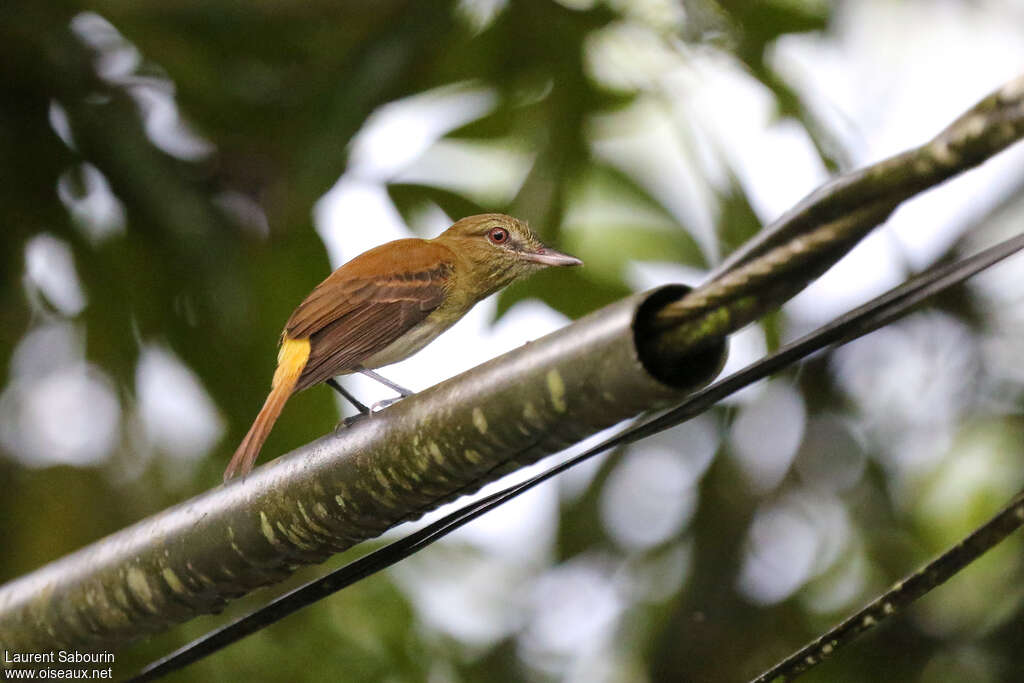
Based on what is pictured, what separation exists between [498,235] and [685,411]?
2.49 metres

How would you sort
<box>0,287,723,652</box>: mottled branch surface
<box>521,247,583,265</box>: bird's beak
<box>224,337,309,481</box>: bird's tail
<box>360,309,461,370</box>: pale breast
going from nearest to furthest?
<box>0,287,723,652</box>: mottled branch surface → <box>224,337,309,481</box>: bird's tail → <box>360,309,461,370</box>: pale breast → <box>521,247,583,265</box>: bird's beak

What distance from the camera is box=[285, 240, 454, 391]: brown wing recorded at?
318 cm

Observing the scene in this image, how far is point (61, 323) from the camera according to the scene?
5.62 m

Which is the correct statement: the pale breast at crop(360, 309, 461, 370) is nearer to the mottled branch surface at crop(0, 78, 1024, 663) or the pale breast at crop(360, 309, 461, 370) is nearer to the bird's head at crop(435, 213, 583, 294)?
the bird's head at crop(435, 213, 583, 294)

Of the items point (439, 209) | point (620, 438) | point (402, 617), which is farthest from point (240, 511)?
point (402, 617)

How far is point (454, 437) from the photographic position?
188cm

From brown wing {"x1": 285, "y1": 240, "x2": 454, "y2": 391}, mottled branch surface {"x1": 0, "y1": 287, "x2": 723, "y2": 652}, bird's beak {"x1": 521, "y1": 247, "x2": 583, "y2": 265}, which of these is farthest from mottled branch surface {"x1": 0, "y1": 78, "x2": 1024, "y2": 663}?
bird's beak {"x1": 521, "y1": 247, "x2": 583, "y2": 265}

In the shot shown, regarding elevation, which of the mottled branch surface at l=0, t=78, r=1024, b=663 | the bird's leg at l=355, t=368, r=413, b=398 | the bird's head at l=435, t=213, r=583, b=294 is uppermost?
the bird's head at l=435, t=213, r=583, b=294

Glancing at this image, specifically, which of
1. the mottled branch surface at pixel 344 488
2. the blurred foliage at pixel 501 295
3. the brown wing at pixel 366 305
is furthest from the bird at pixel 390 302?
the blurred foliage at pixel 501 295

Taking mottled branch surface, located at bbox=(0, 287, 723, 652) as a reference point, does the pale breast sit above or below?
above

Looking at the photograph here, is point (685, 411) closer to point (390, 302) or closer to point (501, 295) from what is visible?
point (390, 302)

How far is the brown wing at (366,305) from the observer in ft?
10.4

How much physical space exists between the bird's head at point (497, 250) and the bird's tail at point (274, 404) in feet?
2.61

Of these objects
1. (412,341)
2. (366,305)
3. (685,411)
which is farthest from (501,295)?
(685,411)
